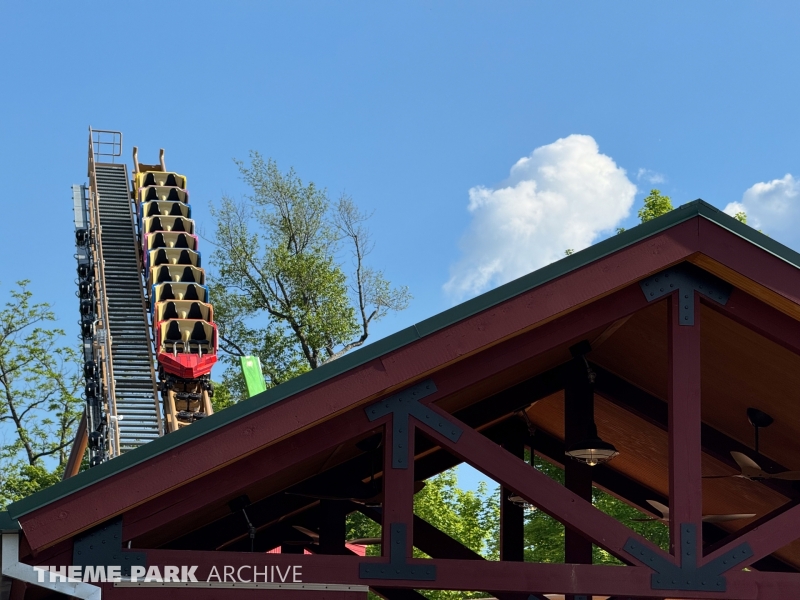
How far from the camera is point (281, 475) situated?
1023cm

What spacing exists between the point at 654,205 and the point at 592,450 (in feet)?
72.9

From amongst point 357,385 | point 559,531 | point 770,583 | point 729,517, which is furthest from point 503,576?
point 559,531

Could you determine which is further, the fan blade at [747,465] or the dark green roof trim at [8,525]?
the fan blade at [747,465]

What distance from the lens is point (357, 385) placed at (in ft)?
23.8

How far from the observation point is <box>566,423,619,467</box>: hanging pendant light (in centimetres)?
1004

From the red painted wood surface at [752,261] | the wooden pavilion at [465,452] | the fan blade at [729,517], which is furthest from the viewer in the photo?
the fan blade at [729,517]

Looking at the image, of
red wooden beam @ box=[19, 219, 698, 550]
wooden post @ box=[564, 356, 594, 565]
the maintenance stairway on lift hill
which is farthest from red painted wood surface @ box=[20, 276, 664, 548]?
the maintenance stairway on lift hill

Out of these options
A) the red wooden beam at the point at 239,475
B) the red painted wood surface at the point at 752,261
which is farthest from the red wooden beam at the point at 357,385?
the red wooden beam at the point at 239,475

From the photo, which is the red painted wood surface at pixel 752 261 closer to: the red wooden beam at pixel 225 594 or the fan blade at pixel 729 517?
the fan blade at pixel 729 517

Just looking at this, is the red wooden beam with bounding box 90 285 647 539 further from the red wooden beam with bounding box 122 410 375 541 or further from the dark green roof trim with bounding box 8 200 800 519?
the dark green roof trim with bounding box 8 200 800 519

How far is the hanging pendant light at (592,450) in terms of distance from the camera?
32.9 ft

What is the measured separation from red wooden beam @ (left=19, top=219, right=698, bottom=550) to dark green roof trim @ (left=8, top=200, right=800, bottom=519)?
0.04m

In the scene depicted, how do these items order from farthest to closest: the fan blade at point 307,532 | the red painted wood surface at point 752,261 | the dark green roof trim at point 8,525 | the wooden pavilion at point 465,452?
the fan blade at point 307,532 → the red painted wood surface at point 752,261 → the wooden pavilion at point 465,452 → the dark green roof trim at point 8,525

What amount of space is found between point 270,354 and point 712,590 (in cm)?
3393
